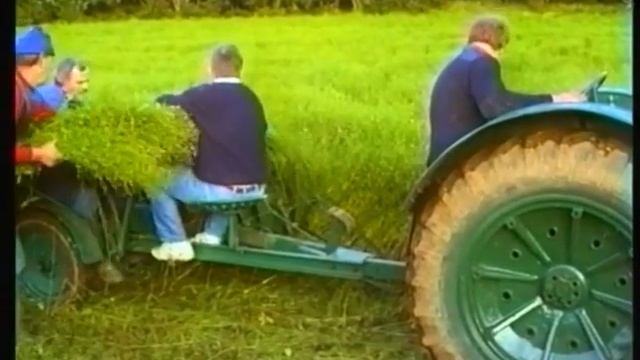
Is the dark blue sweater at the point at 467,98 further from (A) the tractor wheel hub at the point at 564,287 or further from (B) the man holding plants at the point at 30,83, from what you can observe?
(B) the man holding plants at the point at 30,83

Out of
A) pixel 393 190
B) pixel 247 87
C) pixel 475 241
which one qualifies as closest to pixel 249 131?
pixel 247 87

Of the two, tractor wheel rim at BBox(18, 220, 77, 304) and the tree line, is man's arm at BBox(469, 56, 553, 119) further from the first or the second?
tractor wheel rim at BBox(18, 220, 77, 304)

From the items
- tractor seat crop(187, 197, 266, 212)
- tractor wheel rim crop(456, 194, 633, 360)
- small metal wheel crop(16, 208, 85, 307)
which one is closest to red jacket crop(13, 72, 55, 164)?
small metal wheel crop(16, 208, 85, 307)

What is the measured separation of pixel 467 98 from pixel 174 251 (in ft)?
2.00

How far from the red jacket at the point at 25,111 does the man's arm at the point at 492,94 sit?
78 cm

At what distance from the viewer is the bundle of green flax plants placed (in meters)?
2.53

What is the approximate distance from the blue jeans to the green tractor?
0.8 inches

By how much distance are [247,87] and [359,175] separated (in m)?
0.26

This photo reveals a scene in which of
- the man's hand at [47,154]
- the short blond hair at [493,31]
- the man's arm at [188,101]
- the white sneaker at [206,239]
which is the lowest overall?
the white sneaker at [206,239]

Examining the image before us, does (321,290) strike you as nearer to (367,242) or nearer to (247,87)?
(367,242)

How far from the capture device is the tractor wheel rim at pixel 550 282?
2432mm

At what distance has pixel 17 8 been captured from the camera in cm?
259

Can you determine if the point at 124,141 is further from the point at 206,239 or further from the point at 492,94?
the point at 492,94

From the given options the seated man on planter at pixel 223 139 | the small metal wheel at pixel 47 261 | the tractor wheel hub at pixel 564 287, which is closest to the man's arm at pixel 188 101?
the seated man on planter at pixel 223 139
